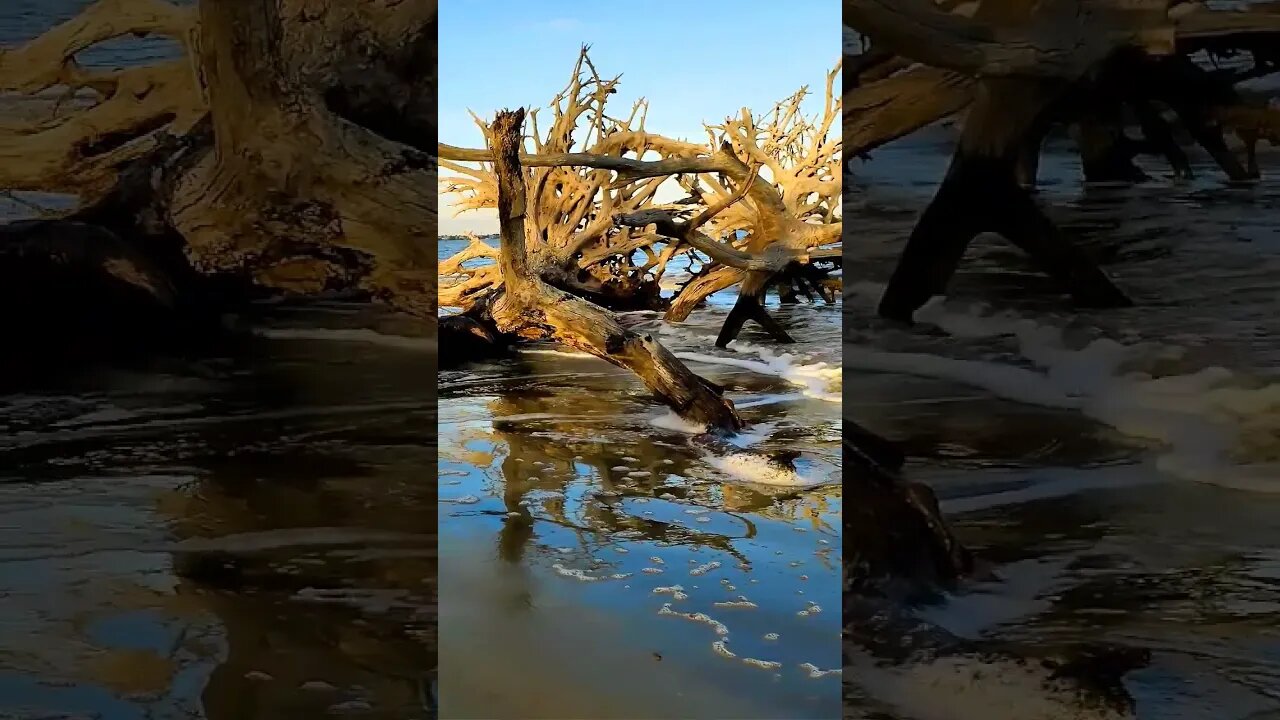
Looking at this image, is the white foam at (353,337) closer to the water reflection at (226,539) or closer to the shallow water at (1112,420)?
the water reflection at (226,539)

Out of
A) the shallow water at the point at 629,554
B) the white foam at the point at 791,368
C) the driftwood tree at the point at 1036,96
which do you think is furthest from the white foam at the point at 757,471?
the driftwood tree at the point at 1036,96

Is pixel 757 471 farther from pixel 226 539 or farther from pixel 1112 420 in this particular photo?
pixel 226 539

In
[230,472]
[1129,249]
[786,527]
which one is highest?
[1129,249]

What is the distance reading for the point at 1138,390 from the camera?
120cm

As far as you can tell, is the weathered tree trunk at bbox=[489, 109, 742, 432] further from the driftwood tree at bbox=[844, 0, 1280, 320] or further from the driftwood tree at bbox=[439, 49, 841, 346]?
the driftwood tree at bbox=[844, 0, 1280, 320]

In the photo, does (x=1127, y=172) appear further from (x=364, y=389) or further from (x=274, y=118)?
(x=274, y=118)

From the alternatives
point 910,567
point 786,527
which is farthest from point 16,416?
point 786,527

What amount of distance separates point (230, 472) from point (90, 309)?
0.39 meters

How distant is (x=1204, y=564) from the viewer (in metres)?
1.19

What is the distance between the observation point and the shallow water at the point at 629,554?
1.81 m

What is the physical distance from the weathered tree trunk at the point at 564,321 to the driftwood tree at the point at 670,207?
1.08 m

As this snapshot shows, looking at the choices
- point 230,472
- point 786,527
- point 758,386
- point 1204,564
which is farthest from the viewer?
point 758,386

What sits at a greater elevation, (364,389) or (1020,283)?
(1020,283)

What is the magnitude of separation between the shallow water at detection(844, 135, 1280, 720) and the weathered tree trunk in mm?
2513
